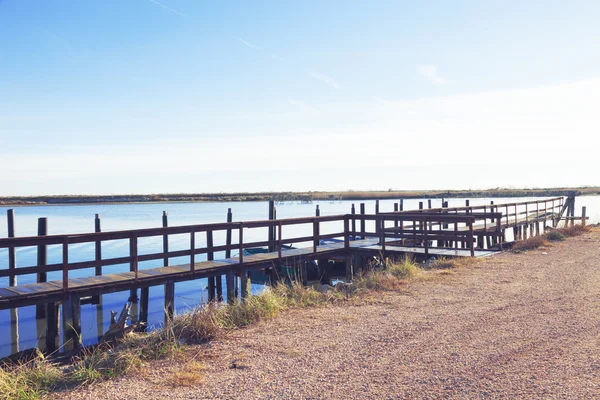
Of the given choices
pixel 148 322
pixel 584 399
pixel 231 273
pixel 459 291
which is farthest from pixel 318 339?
pixel 148 322

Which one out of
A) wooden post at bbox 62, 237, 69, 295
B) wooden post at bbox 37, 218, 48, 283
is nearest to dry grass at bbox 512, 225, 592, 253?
wooden post at bbox 62, 237, 69, 295

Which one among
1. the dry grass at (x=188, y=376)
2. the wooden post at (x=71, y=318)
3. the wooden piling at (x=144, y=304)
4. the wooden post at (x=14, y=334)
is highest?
the dry grass at (x=188, y=376)

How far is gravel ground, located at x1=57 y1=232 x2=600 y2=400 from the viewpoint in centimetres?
563

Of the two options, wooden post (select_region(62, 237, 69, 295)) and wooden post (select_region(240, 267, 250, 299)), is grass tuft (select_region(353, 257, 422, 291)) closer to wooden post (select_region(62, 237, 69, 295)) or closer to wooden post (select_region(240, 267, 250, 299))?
wooden post (select_region(240, 267, 250, 299))

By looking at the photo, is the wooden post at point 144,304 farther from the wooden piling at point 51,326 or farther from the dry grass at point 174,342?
the dry grass at point 174,342

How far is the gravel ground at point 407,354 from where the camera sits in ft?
18.5

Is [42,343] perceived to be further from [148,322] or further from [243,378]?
[243,378]

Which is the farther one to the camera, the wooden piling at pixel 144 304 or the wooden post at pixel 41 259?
the wooden post at pixel 41 259

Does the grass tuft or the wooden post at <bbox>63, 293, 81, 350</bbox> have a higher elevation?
the grass tuft

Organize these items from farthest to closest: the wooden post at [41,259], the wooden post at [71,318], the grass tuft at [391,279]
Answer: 1. the wooden post at [41,259]
2. the grass tuft at [391,279]
3. the wooden post at [71,318]

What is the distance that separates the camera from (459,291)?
11.0 meters

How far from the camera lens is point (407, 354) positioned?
22.1ft

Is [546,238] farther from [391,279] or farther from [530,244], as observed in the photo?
[391,279]

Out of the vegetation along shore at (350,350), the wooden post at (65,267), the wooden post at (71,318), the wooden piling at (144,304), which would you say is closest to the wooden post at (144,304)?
the wooden piling at (144,304)
